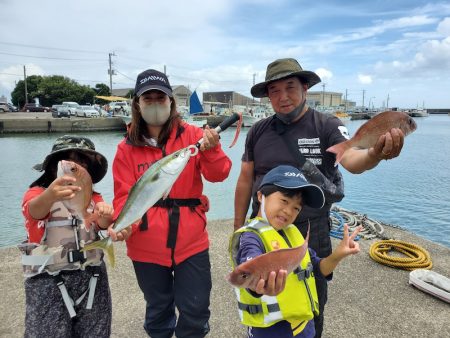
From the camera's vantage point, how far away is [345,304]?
3955 millimetres

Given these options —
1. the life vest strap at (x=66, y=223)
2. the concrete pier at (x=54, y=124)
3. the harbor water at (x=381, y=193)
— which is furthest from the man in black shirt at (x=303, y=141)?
the concrete pier at (x=54, y=124)

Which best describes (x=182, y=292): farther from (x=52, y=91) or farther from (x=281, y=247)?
(x=52, y=91)

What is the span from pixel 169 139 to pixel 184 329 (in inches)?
60.0

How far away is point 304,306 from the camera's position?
6.85 feet

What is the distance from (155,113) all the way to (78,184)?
84 cm

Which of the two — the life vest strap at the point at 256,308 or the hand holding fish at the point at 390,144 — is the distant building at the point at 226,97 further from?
the life vest strap at the point at 256,308

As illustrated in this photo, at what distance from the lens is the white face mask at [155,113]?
267 centimetres

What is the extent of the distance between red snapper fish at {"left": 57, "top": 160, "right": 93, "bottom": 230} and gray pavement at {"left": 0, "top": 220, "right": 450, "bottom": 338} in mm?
1818

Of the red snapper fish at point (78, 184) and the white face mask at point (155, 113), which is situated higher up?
the white face mask at point (155, 113)

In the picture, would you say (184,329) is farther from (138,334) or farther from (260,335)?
(138,334)

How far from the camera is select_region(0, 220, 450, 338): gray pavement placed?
3475 millimetres

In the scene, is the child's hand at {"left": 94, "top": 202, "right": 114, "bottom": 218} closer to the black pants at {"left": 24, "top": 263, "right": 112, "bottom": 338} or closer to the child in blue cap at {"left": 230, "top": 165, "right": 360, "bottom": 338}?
the black pants at {"left": 24, "top": 263, "right": 112, "bottom": 338}

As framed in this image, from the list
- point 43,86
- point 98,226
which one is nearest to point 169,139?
point 98,226

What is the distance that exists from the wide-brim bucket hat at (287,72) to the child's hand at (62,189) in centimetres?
156
